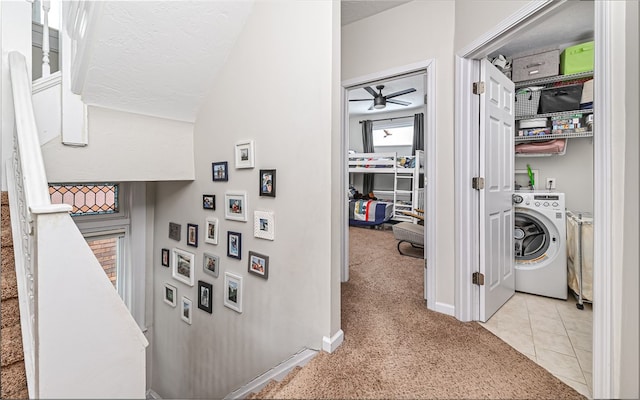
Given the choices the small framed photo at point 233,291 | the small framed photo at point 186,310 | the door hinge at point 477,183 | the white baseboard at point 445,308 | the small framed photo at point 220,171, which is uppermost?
the small framed photo at point 220,171

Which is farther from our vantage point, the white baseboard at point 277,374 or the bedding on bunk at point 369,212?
the bedding on bunk at point 369,212

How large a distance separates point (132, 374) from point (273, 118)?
5.16 feet

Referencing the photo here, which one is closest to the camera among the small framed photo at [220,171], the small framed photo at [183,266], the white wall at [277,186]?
the white wall at [277,186]

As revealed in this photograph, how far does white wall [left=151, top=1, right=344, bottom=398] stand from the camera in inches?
70.4

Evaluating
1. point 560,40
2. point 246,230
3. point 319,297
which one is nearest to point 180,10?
point 246,230

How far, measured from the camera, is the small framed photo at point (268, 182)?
205 centimetres

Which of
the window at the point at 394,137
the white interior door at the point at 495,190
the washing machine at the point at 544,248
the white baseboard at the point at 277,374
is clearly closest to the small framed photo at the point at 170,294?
the white baseboard at the point at 277,374

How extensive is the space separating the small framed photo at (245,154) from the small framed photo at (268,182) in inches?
5.8

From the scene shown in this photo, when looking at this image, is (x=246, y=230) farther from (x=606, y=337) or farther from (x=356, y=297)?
(x=606, y=337)

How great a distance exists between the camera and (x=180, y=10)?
194cm

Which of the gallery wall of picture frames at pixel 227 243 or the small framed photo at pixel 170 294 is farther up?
the gallery wall of picture frames at pixel 227 243

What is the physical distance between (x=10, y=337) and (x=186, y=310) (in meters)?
1.72

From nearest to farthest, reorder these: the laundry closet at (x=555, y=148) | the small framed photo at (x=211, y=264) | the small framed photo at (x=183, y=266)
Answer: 1. the small framed photo at (x=211, y=264)
2. the laundry closet at (x=555, y=148)
3. the small framed photo at (x=183, y=266)

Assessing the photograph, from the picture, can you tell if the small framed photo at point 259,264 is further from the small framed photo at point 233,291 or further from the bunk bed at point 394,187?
the bunk bed at point 394,187
